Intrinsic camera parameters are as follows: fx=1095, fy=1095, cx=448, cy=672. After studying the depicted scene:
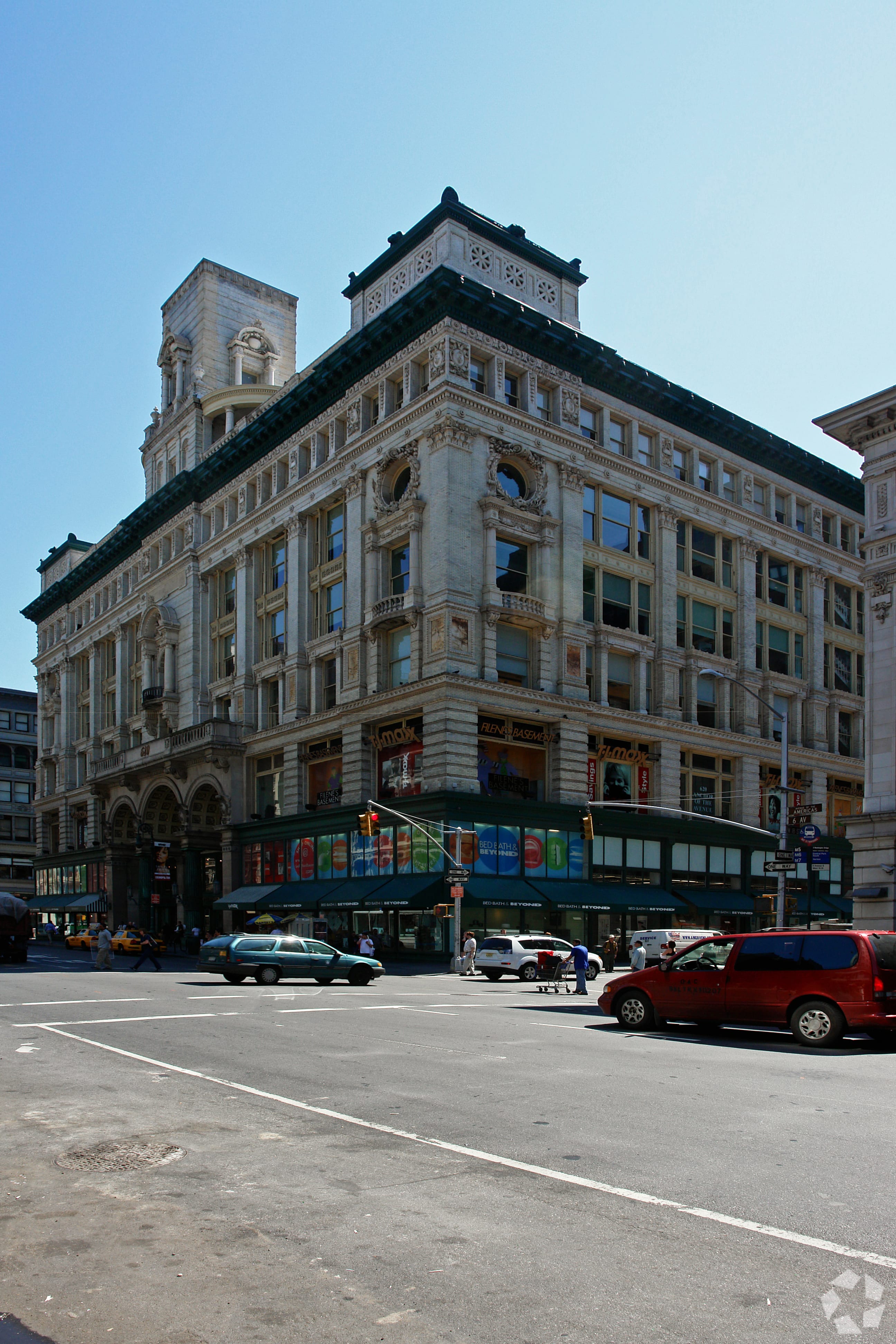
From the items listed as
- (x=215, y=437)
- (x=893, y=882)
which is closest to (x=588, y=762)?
(x=893, y=882)

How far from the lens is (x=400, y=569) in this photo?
48062 millimetres

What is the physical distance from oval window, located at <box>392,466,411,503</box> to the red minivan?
33057 mm

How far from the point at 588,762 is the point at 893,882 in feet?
65.4

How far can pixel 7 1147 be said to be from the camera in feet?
29.8

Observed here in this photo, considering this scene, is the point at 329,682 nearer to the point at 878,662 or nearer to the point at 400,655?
the point at 400,655

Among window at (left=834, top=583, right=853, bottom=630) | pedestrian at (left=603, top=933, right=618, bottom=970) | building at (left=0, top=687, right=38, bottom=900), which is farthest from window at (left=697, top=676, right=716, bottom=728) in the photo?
building at (left=0, top=687, right=38, bottom=900)

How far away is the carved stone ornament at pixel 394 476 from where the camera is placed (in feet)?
152

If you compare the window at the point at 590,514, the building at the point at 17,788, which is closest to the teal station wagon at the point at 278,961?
the window at the point at 590,514

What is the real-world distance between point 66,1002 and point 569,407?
35.6m

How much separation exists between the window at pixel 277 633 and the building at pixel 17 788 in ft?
197

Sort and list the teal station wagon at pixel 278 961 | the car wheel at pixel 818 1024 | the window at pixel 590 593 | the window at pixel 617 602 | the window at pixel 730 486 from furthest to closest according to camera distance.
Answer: the window at pixel 730 486, the window at pixel 617 602, the window at pixel 590 593, the teal station wagon at pixel 278 961, the car wheel at pixel 818 1024

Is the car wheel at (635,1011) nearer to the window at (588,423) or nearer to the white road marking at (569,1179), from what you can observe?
the white road marking at (569,1179)

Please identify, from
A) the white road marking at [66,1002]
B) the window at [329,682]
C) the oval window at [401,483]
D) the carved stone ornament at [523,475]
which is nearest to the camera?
the white road marking at [66,1002]

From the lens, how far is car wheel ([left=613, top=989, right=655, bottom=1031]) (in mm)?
17953
